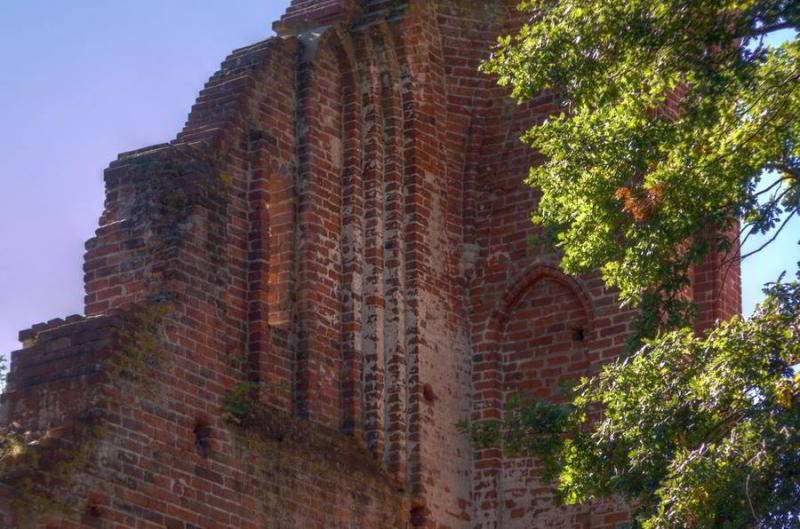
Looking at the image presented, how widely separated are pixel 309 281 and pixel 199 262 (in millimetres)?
1428

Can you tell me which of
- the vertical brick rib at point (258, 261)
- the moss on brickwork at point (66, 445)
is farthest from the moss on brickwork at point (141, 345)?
the vertical brick rib at point (258, 261)

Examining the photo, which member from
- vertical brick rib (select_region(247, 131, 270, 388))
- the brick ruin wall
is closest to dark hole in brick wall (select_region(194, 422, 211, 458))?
the brick ruin wall

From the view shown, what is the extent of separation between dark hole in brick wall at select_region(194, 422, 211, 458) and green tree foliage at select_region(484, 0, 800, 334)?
2645 mm

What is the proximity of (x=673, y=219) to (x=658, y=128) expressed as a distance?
22.3 inches

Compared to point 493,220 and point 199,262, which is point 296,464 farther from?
point 493,220

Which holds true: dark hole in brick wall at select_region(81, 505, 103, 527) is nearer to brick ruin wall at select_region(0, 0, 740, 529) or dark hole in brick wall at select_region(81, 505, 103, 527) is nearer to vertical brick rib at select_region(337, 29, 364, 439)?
brick ruin wall at select_region(0, 0, 740, 529)

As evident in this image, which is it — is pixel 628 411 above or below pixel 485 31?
below

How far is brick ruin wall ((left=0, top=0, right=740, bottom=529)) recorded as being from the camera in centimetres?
1307

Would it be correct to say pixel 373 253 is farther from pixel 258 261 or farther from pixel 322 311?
pixel 258 261

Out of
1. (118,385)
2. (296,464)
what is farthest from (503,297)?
(118,385)

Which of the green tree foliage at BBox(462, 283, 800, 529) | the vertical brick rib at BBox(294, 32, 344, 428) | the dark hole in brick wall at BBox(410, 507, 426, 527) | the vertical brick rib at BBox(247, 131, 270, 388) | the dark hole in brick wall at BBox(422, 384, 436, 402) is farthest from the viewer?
the dark hole in brick wall at BBox(422, 384, 436, 402)

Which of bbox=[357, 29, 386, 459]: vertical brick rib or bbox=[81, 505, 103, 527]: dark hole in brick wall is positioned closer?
bbox=[81, 505, 103, 527]: dark hole in brick wall

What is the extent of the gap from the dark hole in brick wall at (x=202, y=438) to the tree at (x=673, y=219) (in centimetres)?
198

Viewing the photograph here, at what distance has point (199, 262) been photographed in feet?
46.6
